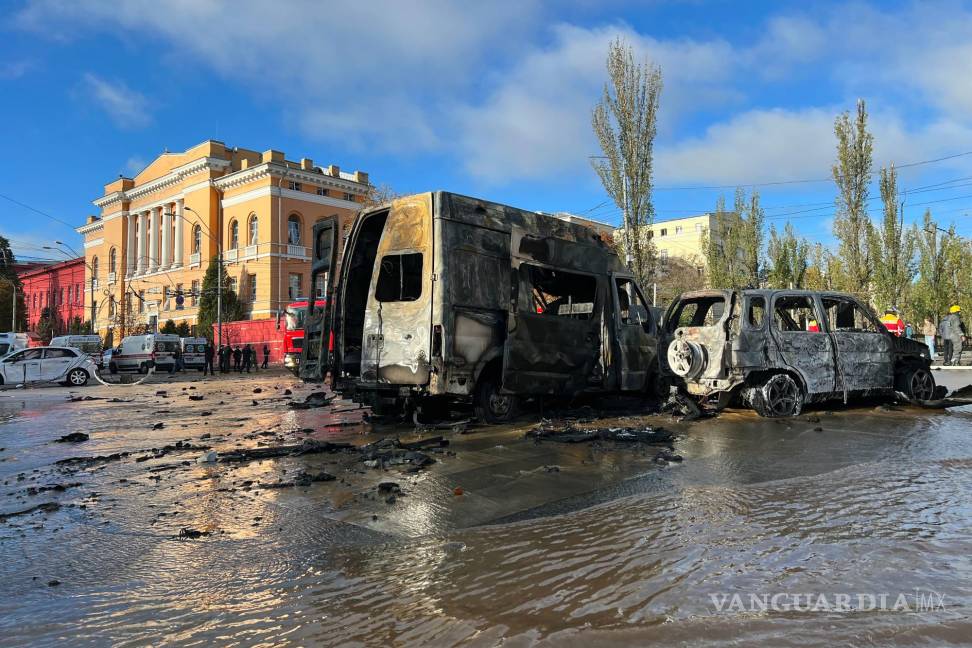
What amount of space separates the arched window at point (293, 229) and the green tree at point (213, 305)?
246 inches

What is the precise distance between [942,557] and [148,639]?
13.2 ft

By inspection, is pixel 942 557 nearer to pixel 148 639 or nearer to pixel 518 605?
pixel 518 605

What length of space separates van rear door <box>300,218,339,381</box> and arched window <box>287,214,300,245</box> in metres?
43.1

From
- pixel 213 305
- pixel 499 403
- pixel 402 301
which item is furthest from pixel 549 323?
pixel 213 305

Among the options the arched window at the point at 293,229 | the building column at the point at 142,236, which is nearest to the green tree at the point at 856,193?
the arched window at the point at 293,229


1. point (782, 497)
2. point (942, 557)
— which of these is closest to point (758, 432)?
point (782, 497)

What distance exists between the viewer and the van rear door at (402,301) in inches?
302

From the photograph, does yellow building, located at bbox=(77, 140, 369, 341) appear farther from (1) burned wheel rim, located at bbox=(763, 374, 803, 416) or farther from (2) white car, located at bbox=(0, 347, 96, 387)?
(1) burned wheel rim, located at bbox=(763, 374, 803, 416)

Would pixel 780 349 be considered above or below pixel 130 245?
below

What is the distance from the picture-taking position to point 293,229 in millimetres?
51031

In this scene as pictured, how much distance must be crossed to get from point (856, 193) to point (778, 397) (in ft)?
83.3

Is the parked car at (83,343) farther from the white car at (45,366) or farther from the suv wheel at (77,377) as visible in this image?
the white car at (45,366)

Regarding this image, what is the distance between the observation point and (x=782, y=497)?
464cm

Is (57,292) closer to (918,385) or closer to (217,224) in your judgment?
(217,224)
